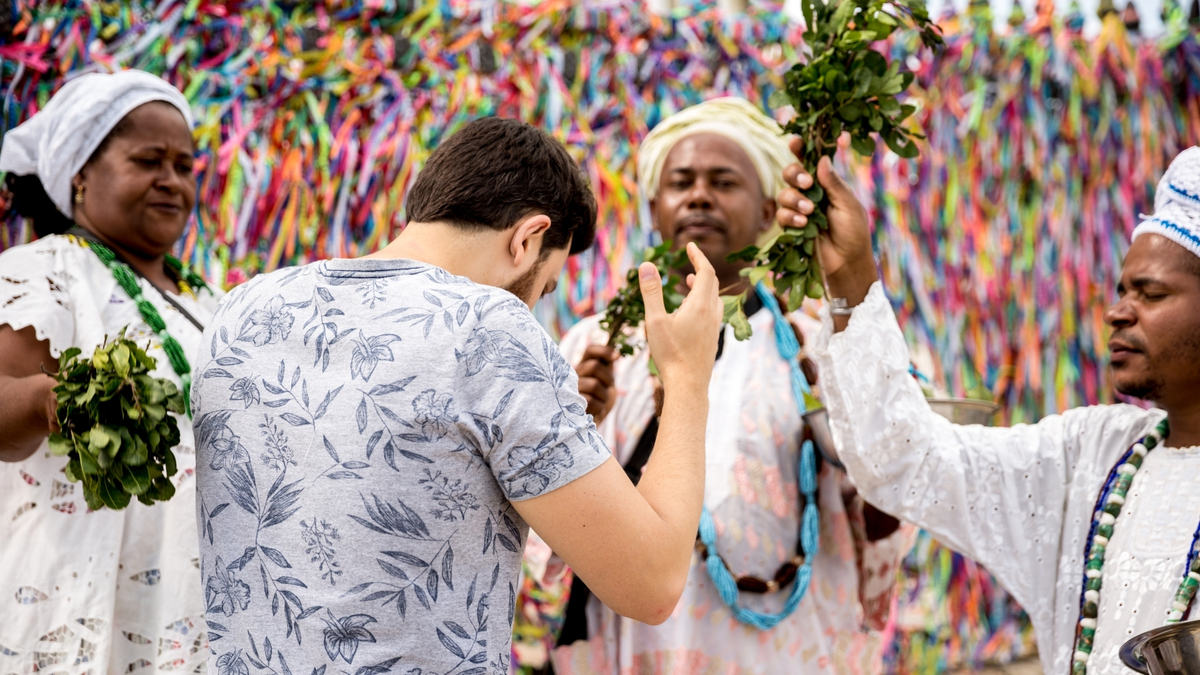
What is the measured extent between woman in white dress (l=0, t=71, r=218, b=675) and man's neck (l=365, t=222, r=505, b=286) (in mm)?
768

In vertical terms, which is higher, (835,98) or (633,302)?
(835,98)

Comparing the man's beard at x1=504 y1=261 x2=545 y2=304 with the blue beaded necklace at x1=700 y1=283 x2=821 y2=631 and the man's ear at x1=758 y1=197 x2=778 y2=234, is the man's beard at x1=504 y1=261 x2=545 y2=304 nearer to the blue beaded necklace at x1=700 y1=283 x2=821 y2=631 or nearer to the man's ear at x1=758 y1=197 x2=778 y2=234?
the blue beaded necklace at x1=700 y1=283 x2=821 y2=631

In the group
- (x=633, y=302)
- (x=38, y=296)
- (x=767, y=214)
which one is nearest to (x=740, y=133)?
(x=767, y=214)

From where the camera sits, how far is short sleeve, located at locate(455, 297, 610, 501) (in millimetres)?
1424

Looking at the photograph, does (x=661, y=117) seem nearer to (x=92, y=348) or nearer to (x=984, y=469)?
(x=984, y=469)

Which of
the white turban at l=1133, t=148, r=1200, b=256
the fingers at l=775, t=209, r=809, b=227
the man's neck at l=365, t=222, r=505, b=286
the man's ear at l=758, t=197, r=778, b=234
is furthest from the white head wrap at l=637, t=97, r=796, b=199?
the man's neck at l=365, t=222, r=505, b=286

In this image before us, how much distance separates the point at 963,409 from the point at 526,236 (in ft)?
4.82

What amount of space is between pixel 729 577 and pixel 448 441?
1339mm

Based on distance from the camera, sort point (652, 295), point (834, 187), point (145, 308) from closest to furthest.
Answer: point (652, 295)
point (834, 187)
point (145, 308)

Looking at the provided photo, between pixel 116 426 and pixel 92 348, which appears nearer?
pixel 116 426

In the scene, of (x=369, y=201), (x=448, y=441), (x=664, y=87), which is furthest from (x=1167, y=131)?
(x=448, y=441)

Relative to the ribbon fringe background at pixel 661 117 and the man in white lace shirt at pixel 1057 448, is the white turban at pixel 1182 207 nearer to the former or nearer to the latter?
the man in white lace shirt at pixel 1057 448

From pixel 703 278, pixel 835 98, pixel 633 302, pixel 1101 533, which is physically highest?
pixel 835 98

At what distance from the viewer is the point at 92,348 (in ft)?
7.48
